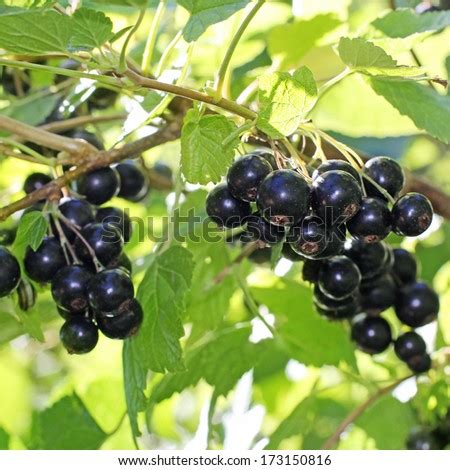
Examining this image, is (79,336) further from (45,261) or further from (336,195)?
(336,195)

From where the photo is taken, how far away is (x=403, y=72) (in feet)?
4.12

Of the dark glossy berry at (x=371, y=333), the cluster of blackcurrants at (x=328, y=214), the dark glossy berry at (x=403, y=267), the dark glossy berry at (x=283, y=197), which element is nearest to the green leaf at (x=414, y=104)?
the cluster of blackcurrants at (x=328, y=214)

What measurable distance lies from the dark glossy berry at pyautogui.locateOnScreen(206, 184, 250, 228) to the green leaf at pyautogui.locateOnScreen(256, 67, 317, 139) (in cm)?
16

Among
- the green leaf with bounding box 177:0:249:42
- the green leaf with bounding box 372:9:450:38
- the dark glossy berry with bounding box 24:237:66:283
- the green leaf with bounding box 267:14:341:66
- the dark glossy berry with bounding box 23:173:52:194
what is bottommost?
the dark glossy berry with bounding box 23:173:52:194

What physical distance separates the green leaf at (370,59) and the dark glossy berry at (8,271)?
650 mm

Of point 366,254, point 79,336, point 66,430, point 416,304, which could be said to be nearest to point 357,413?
point 416,304

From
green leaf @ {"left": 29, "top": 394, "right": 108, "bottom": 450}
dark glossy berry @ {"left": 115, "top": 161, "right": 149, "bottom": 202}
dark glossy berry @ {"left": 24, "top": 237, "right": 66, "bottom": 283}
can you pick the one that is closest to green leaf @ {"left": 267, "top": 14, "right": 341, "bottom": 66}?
dark glossy berry @ {"left": 115, "top": 161, "right": 149, "bottom": 202}

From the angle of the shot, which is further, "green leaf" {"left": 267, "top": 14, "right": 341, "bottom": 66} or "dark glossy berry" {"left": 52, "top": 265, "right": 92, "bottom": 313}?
"green leaf" {"left": 267, "top": 14, "right": 341, "bottom": 66}

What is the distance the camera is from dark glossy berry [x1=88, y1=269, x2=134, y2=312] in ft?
4.43

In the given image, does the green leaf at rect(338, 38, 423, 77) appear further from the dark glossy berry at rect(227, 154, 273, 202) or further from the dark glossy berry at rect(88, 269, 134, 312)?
the dark glossy berry at rect(88, 269, 134, 312)

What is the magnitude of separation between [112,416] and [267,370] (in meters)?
0.46

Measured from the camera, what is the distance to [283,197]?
3.88ft

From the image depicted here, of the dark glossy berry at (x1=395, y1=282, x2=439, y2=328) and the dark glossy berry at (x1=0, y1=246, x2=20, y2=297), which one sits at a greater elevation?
the dark glossy berry at (x1=0, y1=246, x2=20, y2=297)
